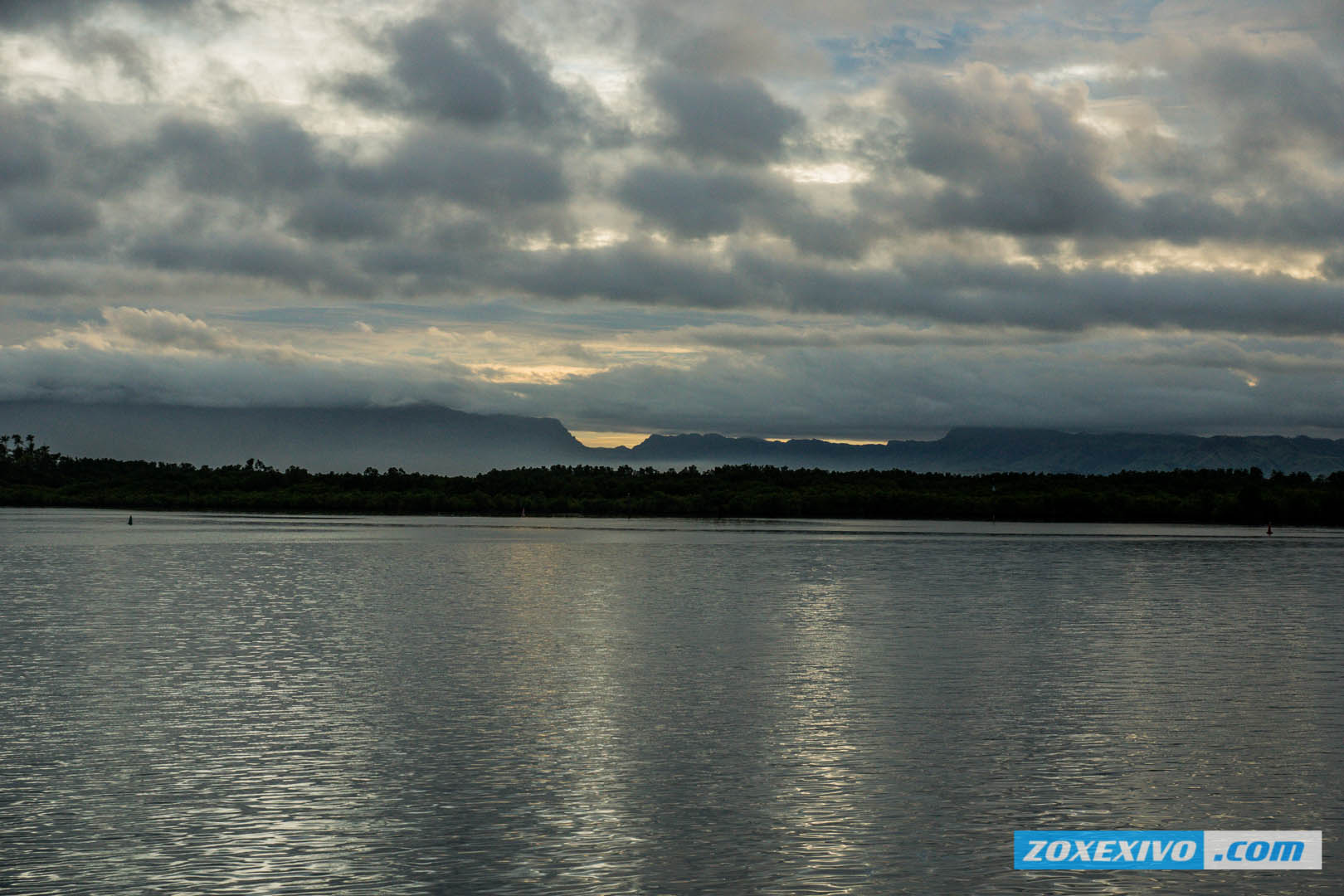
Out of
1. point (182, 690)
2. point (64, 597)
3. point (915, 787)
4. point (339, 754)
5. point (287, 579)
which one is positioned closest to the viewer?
point (915, 787)

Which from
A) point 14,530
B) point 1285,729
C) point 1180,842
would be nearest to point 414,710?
point 1180,842

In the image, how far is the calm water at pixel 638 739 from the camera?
60.8ft

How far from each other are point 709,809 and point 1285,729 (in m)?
16.2

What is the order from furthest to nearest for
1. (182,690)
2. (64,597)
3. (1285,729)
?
(64,597)
(182,690)
(1285,729)

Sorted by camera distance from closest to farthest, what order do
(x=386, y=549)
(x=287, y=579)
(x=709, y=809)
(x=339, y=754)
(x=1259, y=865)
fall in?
1. (x=1259, y=865)
2. (x=709, y=809)
3. (x=339, y=754)
4. (x=287, y=579)
5. (x=386, y=549)

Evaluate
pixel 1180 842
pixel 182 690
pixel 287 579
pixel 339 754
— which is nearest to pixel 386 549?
pixel 287 579

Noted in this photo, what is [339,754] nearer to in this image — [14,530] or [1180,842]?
[1180,842]

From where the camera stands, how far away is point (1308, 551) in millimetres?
139000

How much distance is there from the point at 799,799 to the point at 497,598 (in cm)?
4461

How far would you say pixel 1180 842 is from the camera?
65.1 feet

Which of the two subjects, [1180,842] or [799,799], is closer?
[1180,842]

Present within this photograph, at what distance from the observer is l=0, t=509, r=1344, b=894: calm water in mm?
18531

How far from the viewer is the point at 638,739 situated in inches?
1097

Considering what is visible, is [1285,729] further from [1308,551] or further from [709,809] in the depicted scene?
[1308,551]
